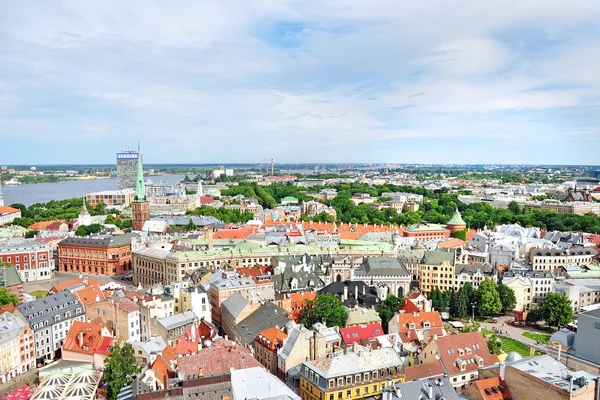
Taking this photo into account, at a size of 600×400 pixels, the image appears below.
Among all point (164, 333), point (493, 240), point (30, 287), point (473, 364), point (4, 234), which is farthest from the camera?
point (4, 234)

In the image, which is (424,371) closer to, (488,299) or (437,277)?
(488,299)

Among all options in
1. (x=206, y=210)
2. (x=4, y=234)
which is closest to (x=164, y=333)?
(x=4, y=234)

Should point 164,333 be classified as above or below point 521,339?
above

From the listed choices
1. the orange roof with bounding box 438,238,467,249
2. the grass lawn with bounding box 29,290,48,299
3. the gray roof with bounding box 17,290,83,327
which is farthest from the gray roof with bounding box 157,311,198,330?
the orange roof with bounding box 438,238,467,249

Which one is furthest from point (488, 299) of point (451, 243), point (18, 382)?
point (18, 382)

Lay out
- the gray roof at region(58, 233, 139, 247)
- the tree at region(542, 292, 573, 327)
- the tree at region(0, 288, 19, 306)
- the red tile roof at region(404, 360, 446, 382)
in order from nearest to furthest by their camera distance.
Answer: the red tile roof at region(404, 360, 446, 382)
the tree at region(0, 288, 19, 306)
the tree at region(542, 292, 573, 327)
the gray roof at region(58, 233, 139, 247)

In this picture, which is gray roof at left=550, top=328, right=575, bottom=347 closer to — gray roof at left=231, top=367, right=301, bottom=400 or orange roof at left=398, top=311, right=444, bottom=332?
orange roof at left=398, top=311, right=444, bottom=332

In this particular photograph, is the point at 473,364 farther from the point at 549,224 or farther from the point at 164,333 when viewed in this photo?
the point at 549,224
